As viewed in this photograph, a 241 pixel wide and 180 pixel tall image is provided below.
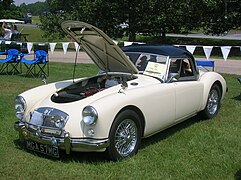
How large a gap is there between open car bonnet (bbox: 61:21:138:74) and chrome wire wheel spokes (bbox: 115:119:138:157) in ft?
3.61

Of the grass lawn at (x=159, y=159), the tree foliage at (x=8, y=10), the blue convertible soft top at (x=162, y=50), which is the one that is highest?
the tree foliage at (x=8, y=10)

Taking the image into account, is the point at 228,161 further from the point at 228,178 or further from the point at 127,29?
the point at 127,29

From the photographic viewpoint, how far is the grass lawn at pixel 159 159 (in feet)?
13.6

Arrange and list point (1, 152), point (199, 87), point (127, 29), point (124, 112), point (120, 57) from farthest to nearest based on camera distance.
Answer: point (127, 29) → point (199, 87) → point (120, 57) → point (1, 152) → point (124, 112)

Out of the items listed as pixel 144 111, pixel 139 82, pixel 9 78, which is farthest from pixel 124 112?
pixel 9 78

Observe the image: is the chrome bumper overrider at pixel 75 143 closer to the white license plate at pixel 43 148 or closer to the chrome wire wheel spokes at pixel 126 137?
the white license plate at pixel 43 148

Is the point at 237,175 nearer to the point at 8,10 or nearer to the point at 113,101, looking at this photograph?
the point at 113,101

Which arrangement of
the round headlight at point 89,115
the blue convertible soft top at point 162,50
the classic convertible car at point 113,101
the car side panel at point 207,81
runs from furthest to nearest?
the car side panel at point 207,81 → the blue convertible soft top at point 162,50 → the classic convertible car at point 113,101 → the round headlight at point 89,115

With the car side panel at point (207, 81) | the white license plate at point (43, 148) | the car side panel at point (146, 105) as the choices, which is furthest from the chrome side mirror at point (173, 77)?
the white license plate at point (43, 148)

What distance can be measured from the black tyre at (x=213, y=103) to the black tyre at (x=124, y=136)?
2.13 m

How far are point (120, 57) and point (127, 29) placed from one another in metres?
17.7

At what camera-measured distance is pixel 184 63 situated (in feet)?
19.7

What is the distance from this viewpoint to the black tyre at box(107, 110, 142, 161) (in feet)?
14.2

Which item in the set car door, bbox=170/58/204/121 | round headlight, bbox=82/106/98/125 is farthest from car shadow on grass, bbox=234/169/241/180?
round headlight, bbox=82/106/98/125
